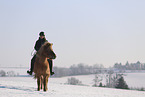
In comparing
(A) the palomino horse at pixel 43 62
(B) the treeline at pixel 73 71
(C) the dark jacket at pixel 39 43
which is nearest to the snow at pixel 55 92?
(A) the palomino horse at pixel 43 62

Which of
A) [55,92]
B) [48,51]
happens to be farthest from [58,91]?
[48,51]

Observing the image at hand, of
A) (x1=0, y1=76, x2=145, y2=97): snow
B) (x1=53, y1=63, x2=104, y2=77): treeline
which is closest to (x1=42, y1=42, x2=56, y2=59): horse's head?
(x1=0, y1=76, x2=145, y2=97): snow

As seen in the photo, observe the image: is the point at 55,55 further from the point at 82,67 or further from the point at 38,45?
the point at 82,67

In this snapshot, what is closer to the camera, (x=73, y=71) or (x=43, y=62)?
(x=43, y=62)

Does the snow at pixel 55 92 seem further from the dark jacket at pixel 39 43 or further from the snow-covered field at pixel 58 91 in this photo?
the dark jacket at pixel 39 43

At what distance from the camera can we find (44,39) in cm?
1130

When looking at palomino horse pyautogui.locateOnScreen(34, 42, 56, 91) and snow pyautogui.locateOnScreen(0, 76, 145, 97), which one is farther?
palomino horse pyautogui.locateOnScreen(34, 42, 56, 91)

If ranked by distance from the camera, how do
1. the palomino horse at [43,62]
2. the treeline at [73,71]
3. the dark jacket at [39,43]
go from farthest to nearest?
the treeline at [73,71] → the dark jacket at [39,43] → the palomino horse at [43,62]

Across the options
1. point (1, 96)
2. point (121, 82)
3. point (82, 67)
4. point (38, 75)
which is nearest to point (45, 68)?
point (38, 75)

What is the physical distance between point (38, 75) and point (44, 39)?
2124 mm

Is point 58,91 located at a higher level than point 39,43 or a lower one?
lower

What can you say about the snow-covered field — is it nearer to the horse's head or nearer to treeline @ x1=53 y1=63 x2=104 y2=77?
the horse's head

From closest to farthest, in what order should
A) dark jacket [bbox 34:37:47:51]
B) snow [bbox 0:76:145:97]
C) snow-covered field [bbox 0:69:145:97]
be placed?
snow [bbox 0:76:145:97]
snow-covered field [bbox 0:69:145:97]
dark jacket [bbox 34:37:47:51]

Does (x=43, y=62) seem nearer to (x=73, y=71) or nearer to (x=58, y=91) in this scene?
(x=58, y=91)
